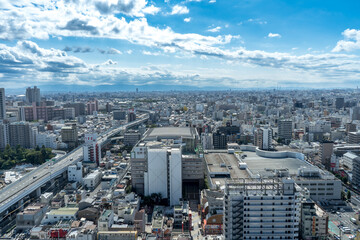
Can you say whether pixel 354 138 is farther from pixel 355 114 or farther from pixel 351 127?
pixel 355 114

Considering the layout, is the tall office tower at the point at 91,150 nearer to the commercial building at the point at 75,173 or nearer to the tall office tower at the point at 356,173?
the commercial building at the point at 75,173

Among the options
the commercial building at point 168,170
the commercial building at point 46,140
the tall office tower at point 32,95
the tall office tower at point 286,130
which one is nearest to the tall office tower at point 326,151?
the tall office tower at point 286,130

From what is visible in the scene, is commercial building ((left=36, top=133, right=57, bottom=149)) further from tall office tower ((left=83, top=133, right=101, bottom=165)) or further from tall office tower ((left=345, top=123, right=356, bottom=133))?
tall office tower ((left=345, top=123, right=356, bottom=133))

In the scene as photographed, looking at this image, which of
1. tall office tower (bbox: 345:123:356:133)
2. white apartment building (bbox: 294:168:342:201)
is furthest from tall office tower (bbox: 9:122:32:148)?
tall office tower (bbox: 345:123:356:133)

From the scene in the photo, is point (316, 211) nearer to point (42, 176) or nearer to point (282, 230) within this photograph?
point (282, 230)

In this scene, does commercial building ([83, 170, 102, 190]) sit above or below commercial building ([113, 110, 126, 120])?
below

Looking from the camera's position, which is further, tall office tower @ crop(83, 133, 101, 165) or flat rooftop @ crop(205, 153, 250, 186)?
tall office tower @ crop(83, 133, 101, 165)

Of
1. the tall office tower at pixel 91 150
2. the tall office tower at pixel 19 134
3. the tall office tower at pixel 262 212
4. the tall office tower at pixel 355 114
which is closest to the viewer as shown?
the tall office tower at pixel 262 212
